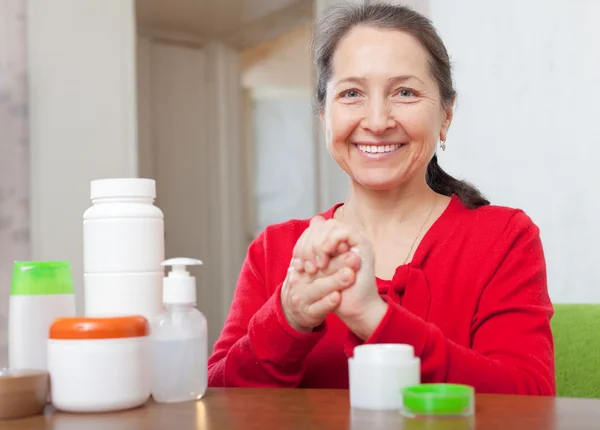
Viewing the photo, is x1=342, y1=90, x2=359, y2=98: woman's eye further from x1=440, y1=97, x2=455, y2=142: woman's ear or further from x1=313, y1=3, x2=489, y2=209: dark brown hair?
x1=440, y1=97, x2=455, y2=142: woman's ear

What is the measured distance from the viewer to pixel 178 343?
2.51ft

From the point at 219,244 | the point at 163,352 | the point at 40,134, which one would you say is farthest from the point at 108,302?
the point at 219,244

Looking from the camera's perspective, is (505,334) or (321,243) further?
(505,334)

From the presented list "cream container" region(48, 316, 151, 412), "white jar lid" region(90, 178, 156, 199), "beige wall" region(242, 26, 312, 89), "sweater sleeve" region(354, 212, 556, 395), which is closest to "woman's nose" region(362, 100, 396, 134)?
"sweater sleeve" region(354, 212, 556, 395)

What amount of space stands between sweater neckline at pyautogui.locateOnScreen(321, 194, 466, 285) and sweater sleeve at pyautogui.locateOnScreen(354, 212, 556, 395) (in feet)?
0.31

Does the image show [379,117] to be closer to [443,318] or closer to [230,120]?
[443,318]

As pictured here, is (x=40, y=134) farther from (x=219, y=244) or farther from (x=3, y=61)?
(x=219, y=244)

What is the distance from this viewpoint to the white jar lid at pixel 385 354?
691 millimetres

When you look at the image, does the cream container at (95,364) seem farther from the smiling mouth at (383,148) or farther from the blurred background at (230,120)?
the blurred background at (230,120)

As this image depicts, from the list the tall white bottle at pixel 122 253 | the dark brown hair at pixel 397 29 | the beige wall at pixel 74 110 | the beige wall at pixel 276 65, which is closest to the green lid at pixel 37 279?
the tall white bottle at pixel 122 253

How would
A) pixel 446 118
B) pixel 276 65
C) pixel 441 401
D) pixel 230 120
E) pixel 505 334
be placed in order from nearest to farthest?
pixel 441 401 → pixel 505 334 → pixel 446 118 → pixel 230 120 → pixel 276 65

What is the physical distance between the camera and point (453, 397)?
624mm

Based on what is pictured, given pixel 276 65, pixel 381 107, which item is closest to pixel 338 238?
pixel 381 107

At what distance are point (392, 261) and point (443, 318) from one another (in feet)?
0.42
